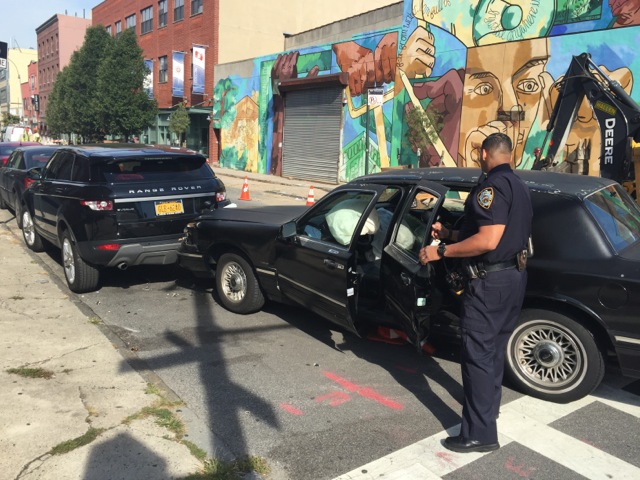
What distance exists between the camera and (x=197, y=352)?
4812mm

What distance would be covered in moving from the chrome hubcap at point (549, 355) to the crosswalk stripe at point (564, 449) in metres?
0.40

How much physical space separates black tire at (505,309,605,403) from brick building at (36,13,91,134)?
67.6 metres

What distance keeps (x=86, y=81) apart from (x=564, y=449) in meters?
39.7

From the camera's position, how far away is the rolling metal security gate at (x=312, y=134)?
74.6ft

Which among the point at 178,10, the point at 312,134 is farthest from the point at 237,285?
the point at 178,10

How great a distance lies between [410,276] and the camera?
149 inches

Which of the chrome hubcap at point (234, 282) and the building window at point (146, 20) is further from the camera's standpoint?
the building window at point (146, 20)

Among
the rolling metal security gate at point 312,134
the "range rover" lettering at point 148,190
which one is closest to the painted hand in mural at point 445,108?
the rolling metal security gate at point 312,134

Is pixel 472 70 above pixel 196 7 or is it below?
below

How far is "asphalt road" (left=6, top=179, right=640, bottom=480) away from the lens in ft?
10.9

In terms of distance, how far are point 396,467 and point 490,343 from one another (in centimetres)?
92

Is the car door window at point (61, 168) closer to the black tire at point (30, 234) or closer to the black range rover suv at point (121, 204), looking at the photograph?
the black range rover suv at point (121, 204)

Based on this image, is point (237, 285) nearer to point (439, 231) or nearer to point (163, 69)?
point (439, 231)

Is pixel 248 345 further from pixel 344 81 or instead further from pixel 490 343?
pixel 344 81
